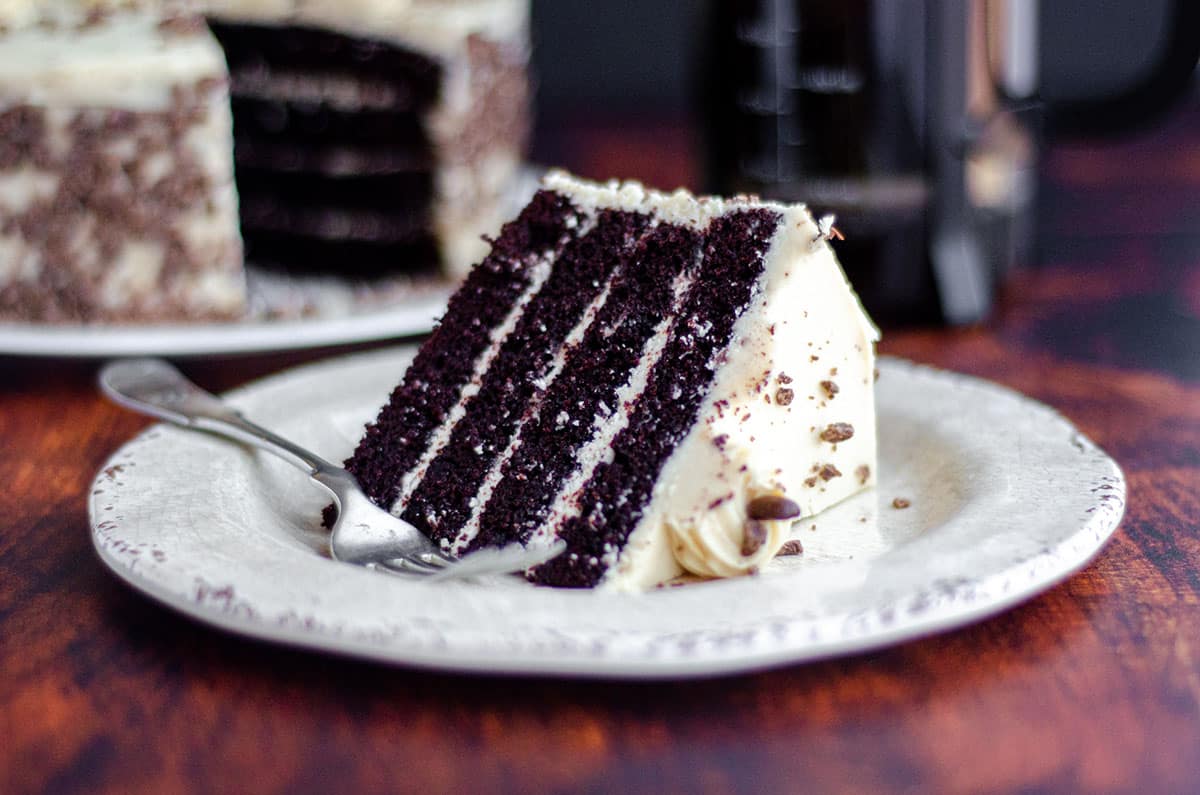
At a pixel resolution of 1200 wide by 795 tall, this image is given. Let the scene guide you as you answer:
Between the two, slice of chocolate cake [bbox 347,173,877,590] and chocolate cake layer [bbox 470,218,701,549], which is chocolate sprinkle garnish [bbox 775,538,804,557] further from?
chocolate cake layer [bbox 470,218,701,549]

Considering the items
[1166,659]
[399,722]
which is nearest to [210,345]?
[399,722]

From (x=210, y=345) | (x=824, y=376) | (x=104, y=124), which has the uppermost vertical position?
(x=104, y=124)

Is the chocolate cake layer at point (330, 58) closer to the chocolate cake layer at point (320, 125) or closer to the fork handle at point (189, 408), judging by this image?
the chocolate cake layer at point (320, 125)

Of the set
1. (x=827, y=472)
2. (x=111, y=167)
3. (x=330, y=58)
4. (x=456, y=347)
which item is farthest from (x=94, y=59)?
(x=827, y=472)

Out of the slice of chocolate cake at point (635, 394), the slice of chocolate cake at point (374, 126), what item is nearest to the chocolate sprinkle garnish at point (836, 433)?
the slice of chocolate cake at point (635, 394)

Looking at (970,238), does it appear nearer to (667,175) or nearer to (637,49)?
(667,175)

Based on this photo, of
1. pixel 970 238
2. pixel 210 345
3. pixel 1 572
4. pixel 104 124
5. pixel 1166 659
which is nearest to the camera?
pixel 1166 659
